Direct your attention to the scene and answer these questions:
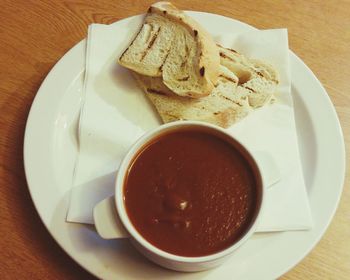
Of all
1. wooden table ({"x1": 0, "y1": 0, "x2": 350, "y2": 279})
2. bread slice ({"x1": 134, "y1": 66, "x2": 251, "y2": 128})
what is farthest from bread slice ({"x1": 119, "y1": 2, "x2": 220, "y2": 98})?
wooden table ({"x1": 0, "y1": 0, "x2": 350, "y2": 279})

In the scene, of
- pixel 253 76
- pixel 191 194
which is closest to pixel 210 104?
pixel 253 76

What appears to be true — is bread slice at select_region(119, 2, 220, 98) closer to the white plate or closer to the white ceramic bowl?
the white plate

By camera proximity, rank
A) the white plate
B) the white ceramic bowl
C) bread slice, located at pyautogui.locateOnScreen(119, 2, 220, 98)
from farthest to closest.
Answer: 1. bread slice, located at pyautogui.locateOnScreen(119, 2, 220, 98)
2. the white plate
3. the white ceramic bowl

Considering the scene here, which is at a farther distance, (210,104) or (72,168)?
(210,104)

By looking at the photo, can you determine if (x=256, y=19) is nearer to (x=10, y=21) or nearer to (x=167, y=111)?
(x=167, y=111)

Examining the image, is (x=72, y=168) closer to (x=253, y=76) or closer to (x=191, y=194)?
(x=191, y=194)

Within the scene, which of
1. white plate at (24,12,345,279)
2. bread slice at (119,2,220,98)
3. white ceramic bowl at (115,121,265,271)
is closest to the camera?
white ceramic bowl at (115,121,265,271)
